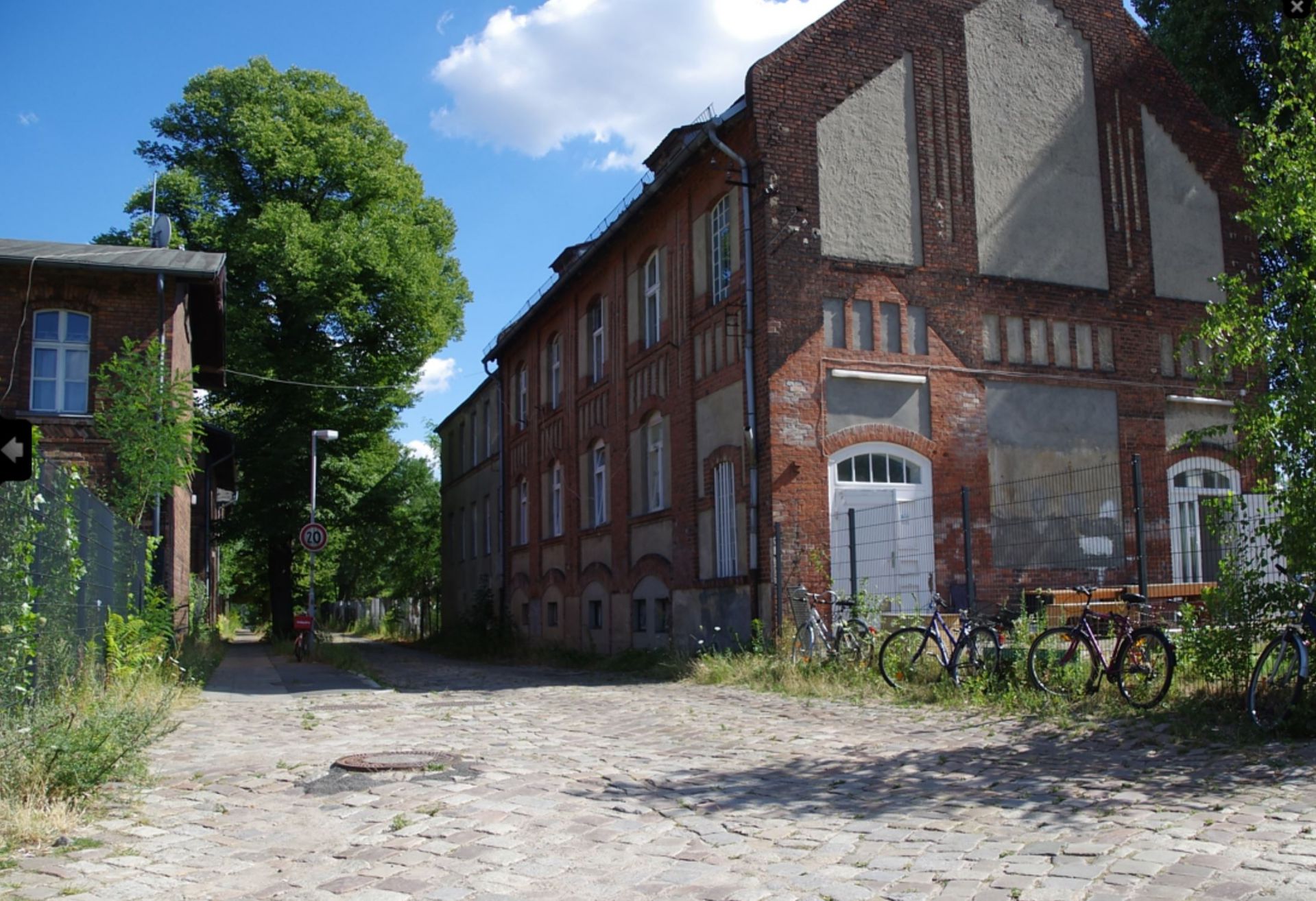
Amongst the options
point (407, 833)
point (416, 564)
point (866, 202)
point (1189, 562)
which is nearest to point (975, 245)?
point (866, 202)

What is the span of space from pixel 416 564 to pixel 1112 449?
37.4m

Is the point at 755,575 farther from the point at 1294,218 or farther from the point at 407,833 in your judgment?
the point at 407,833

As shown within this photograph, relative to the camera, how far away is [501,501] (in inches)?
1281

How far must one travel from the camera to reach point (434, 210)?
36.8 meters

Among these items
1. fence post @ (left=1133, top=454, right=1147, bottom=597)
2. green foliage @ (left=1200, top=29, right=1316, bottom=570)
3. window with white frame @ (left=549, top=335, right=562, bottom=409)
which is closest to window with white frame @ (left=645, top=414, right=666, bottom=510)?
window with white frame @ (left=549, top=335, right=562, bottom=409)

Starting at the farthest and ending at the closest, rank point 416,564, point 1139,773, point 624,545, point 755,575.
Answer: point 416,564, point 624,545, point 755,575, point 1139,773

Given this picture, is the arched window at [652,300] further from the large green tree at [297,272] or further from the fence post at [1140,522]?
the large green tree at [297,272]

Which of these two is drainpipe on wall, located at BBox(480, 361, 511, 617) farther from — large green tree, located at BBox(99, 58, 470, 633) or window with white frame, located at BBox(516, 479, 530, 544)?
large green tree, located at BBox(99, 58, 470, 633)

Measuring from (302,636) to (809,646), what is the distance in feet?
38.2

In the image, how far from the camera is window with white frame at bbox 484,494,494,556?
33.8 m

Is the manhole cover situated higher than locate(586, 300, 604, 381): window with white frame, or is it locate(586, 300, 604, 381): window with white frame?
locate(586, 300, 604, 381): window with white frame

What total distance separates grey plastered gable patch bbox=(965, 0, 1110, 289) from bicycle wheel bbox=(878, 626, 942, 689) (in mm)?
7724

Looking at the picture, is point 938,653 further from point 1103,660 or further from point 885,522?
point 885,522

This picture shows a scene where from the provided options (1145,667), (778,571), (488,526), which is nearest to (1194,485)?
(778,571)
